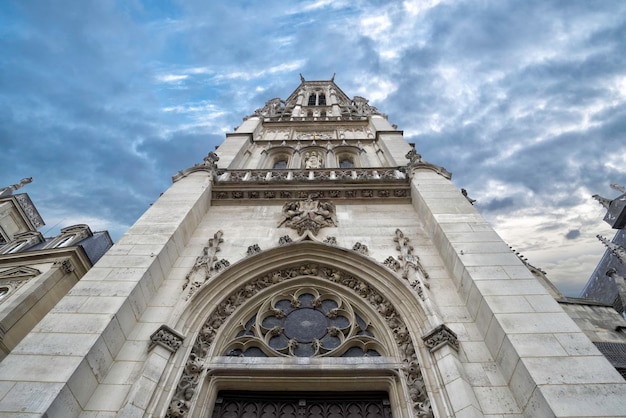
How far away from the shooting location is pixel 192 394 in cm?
562

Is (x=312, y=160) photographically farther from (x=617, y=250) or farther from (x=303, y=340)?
(x=617, y=250)

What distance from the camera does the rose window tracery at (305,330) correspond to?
266 inches

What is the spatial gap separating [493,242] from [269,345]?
4.99m

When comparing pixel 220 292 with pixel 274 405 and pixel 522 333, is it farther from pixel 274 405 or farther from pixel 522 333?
pixel 522 333

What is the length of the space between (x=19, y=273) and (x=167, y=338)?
8886 millimetres

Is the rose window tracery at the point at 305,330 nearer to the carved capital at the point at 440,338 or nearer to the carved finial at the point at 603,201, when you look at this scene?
the carved capital at the point at 440,338

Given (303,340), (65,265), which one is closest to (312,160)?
(65,265)

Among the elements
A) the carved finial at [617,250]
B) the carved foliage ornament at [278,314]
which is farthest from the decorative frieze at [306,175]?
the carved finial at [617,250]

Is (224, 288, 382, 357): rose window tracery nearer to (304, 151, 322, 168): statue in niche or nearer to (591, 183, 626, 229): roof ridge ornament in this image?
(304, 151, 322, 168): statue in niche

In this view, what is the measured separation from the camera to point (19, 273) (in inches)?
450

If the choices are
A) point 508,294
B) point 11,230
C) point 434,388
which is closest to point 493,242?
point 508,294

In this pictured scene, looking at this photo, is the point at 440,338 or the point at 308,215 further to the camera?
the point at 308,215

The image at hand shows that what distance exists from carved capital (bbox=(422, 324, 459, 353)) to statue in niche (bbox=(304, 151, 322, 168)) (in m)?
10.4

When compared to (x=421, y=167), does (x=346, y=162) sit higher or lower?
higher
